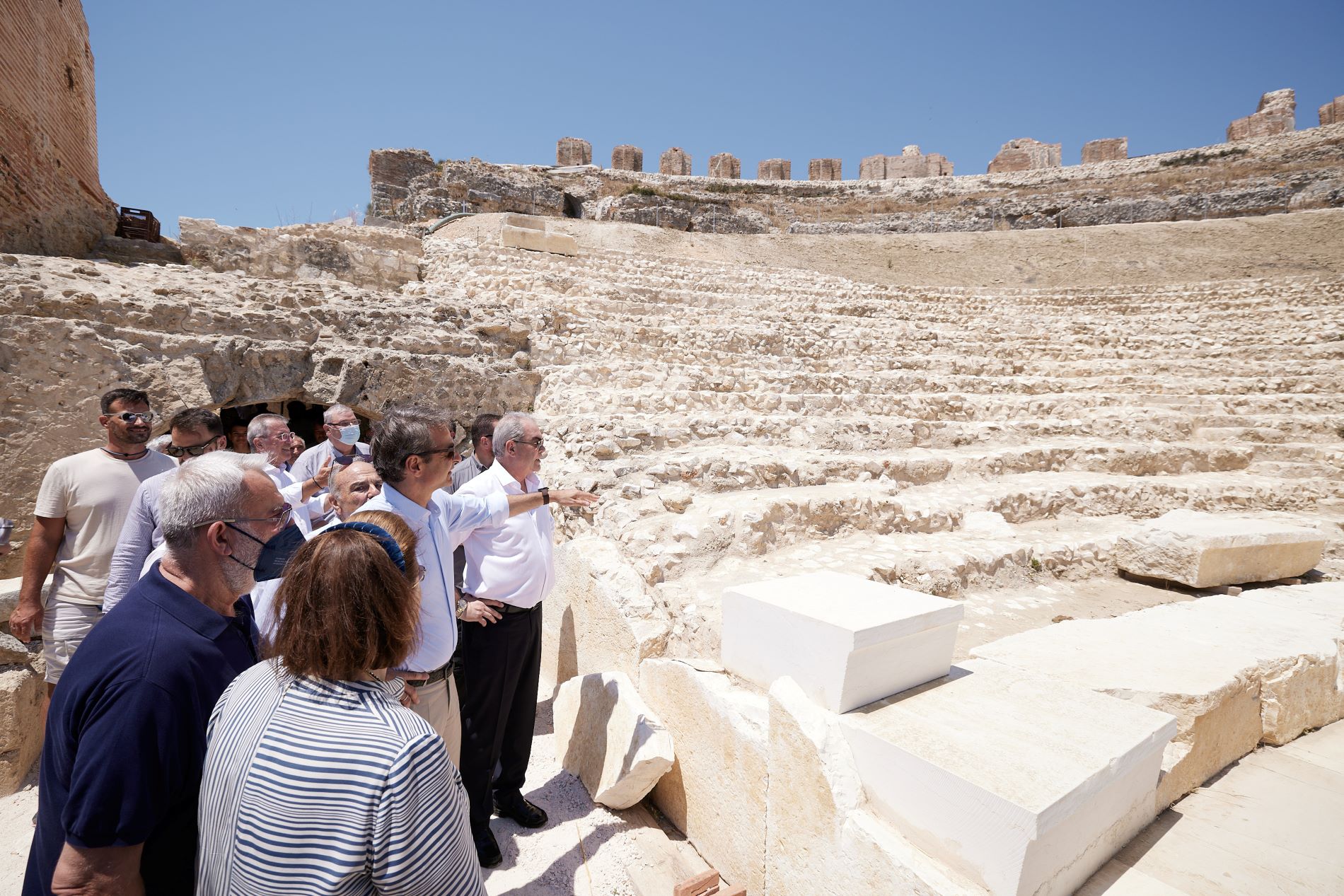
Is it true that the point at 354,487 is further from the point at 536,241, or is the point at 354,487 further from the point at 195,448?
the point at 536,241

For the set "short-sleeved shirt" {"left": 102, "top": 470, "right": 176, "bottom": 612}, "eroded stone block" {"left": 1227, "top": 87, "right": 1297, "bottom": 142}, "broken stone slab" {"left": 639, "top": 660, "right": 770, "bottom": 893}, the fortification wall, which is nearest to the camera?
"broken stone slab" {"left": 639, "top": 660, "right": 770, "bottom": 893}

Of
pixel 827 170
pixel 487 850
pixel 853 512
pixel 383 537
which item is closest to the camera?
pixel 383 537

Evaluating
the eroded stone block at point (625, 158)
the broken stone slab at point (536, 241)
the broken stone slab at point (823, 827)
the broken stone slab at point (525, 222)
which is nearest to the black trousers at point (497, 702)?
the broken stone slab at point (823, 827)

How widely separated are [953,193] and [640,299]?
902 inches

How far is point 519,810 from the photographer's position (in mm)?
2912

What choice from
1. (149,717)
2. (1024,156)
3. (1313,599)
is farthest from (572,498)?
(1024,156)

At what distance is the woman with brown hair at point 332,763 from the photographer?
1.12 m

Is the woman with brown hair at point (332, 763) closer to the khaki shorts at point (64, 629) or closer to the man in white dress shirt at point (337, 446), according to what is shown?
the khaki shorts at point (64, 629)

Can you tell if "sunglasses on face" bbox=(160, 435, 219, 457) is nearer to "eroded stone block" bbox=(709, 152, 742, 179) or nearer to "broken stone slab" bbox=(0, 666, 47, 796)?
"broken stone slab" bbox=(0, 666, 47, 796)

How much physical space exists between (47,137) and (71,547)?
7.23 metres

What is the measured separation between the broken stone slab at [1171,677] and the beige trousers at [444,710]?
7.01 feet

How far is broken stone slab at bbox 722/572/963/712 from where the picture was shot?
2.09 m

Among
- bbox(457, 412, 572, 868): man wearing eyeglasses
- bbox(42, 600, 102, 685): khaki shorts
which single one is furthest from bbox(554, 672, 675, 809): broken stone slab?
bbox(42, 600, 102, 685): khaki shorts

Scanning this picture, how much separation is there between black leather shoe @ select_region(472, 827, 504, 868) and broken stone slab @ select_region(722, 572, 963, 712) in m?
1.21
